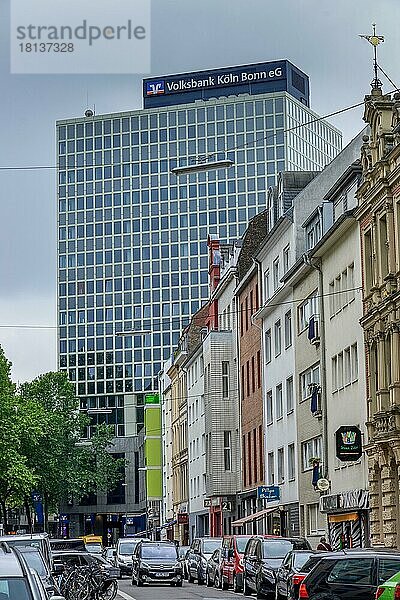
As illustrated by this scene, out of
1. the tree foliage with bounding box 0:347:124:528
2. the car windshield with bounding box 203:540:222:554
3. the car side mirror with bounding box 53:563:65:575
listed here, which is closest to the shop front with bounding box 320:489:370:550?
the car windshield with bounding box 203:540:222:554

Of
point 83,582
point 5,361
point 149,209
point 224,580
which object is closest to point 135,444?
point 149,209

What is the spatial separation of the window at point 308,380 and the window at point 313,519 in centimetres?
412

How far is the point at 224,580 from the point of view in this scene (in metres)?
43.6

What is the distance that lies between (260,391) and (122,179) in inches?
3703

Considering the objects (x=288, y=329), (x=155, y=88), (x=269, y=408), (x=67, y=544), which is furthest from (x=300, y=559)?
(x=155, y=88)

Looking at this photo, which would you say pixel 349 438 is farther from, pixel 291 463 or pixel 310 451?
pixel 291 463

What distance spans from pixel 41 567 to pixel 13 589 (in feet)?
36.2

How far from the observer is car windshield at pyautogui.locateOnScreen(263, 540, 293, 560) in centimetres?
3581

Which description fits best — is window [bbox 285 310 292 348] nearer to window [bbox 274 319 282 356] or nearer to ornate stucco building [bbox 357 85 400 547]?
window [bbox 274 319 282 356]

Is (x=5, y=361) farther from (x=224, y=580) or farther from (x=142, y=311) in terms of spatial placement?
(x=142, y=311)

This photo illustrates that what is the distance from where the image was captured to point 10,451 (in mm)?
70750

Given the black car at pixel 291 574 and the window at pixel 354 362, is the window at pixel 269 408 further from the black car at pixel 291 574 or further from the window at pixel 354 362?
the black car at pixel 291 574

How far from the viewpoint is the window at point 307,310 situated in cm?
4755

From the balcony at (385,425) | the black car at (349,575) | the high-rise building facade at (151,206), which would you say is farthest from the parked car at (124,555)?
the high-rise building facade at (151,206)
